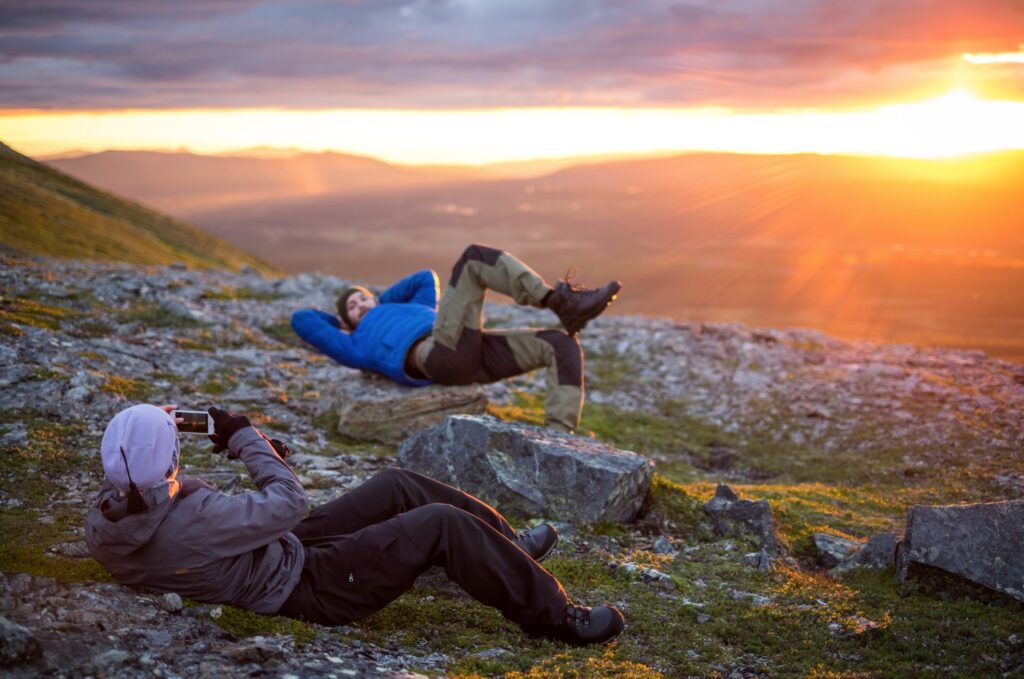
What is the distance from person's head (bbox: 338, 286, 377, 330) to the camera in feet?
38.0

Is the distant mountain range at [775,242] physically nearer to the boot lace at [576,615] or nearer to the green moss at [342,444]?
the green moss at [342,444]

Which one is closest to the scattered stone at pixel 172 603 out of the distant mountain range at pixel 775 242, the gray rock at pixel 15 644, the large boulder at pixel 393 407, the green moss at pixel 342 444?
the gray rock at pixel 15 644

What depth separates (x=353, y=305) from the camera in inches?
458

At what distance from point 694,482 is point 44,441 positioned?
779 centimetres

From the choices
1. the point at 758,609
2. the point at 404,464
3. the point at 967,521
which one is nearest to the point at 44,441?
the point at 404,464

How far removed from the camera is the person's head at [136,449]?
185 inches

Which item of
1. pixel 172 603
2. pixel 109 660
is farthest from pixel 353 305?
pixel 109 660

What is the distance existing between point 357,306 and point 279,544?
6548mm

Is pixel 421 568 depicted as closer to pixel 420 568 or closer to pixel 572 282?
pixel 420 568

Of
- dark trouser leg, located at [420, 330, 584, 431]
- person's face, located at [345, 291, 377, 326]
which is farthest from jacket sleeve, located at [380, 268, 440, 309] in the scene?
dark trouser leg, located at [420, 330, 584, 431]

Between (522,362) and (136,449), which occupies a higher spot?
(136,449)

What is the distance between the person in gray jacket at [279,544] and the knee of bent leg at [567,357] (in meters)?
4.25

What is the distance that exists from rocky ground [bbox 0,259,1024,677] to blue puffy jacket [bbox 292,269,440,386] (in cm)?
52

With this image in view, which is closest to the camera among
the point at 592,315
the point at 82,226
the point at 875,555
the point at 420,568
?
the point at 420,568
